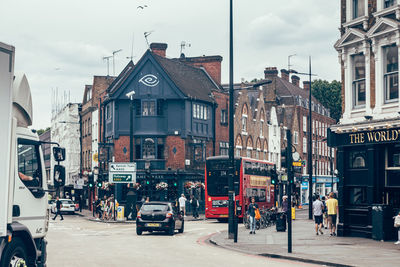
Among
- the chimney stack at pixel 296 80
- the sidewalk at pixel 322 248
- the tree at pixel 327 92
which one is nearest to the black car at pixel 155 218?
the sidewalk at pixel 322 248

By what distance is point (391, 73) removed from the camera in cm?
2417

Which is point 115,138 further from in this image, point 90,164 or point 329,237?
point 329,237

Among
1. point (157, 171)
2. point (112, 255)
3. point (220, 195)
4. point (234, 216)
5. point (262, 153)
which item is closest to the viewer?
point (112, 255)

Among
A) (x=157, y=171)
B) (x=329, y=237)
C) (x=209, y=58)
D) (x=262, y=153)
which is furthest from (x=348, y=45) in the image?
(x=262, y=153)

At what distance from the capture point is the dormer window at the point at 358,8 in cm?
2591

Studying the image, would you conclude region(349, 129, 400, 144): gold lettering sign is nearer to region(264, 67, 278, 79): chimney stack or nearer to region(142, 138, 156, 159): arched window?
region(142, 138, 156, 159): arched window

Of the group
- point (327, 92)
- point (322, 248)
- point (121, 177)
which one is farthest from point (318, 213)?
point (327, 92)

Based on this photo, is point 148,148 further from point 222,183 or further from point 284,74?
point 284,74

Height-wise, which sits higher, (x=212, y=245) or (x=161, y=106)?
(x=161, y=106)

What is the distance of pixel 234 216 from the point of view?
25000mm

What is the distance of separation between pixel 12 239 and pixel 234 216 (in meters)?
15.0

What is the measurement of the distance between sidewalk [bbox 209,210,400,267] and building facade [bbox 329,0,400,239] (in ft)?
4.24

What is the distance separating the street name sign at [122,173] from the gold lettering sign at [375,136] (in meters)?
19.4

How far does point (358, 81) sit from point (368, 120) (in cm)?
202
